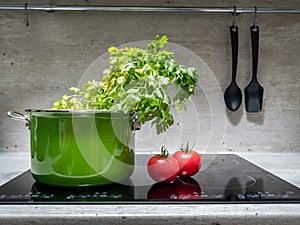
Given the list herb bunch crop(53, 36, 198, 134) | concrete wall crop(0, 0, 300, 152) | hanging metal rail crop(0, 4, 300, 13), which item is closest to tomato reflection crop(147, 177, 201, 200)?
herb bunch crop(53, 36, 198, 134)

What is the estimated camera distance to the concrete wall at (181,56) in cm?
123

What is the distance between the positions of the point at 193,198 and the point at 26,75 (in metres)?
0.83

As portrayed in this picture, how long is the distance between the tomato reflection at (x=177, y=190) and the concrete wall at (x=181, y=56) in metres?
0.48

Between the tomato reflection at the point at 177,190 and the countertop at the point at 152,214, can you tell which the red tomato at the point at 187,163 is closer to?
the tomato reflection at the point at 177,190

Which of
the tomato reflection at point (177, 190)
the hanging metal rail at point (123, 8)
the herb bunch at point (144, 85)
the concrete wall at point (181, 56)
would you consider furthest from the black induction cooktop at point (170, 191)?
the hanging metal rail at point (123, 8)

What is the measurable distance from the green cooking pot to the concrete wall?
1.75 feet

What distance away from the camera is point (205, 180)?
81cm

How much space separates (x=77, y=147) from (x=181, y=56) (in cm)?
68

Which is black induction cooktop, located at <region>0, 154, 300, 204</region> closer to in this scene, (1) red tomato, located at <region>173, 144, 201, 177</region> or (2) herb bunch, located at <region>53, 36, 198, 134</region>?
(1) red tomato, located at <region>173, 144, 201, 177</region>

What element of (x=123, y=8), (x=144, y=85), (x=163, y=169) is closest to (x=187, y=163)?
(x=163, y=169)

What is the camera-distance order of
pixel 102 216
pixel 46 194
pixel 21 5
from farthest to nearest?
1. pixel 21 5
2. pixel 46 194
3. pixel 102 216

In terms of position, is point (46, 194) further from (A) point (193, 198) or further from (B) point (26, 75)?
(B) point (26, 75)

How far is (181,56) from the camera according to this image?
4.15 feet

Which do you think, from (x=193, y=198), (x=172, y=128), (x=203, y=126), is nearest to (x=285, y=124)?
(x=203, y=126)
